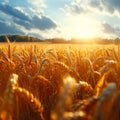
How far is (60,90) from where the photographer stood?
1.52 meters

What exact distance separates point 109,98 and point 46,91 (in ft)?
5.71

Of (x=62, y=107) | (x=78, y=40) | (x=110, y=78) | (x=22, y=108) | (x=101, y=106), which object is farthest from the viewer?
(x=78, y=40)

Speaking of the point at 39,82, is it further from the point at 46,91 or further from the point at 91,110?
the point at 91,110

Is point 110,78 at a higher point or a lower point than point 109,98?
lower

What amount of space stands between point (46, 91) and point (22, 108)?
0.35m

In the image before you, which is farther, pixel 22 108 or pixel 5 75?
pixel 5 75

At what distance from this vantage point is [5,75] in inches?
112

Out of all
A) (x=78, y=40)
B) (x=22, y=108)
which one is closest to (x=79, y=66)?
(x=22, y=108)

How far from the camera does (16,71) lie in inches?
114

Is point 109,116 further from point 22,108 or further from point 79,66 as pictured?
point 79,66

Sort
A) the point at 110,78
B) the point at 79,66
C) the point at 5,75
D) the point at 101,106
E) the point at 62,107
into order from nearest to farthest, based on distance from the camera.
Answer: the point at 62,107 → the point at 101,106 → the point at 110,78 → the point at 5,75 → the point at 79,66

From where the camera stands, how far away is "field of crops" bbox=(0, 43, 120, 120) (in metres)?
0.94

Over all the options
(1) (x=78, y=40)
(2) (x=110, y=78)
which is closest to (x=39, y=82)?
(2) (x=110, y=78)

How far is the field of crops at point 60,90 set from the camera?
94 centimetres
